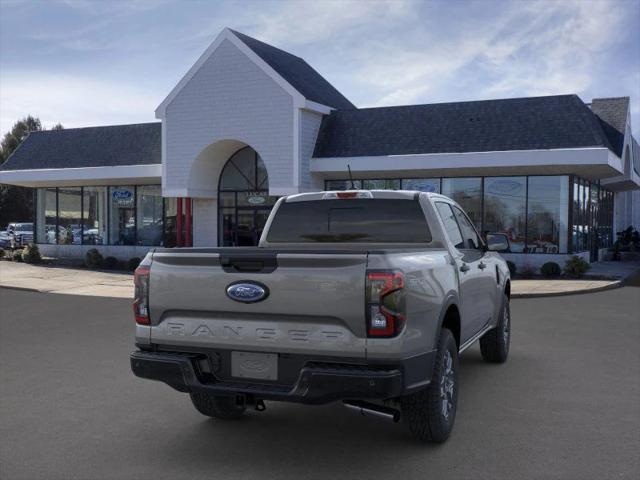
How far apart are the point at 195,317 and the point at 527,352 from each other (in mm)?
5504

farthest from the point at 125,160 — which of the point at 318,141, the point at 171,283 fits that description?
the point at 171,283

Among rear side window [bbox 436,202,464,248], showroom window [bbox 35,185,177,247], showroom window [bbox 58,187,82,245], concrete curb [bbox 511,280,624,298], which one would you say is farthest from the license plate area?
showroom window [bbox 58,187,82,245]

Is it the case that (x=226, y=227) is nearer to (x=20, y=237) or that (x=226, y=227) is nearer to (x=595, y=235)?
(x=20, y=237)

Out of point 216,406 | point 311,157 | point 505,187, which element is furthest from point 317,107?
point 216,406

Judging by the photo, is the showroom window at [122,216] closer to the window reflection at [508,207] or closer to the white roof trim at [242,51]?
the white roof trim at [242,51]

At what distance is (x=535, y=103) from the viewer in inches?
844

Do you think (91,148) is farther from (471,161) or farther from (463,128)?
(471,161)

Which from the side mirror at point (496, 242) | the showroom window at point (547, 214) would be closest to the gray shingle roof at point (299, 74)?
the showroom window at point (547, 214)

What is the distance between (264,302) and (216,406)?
1567 millimetres

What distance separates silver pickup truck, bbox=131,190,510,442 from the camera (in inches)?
170

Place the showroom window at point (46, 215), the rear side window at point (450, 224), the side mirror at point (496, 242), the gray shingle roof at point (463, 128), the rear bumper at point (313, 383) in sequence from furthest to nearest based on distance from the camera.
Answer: the showroom window at point (46, 215) → the gray shingle roof at point (463, 128) → the side mirror at point (496, 242) → the rear side window at point (450, 224) → the rear bumper at point (313, 383)

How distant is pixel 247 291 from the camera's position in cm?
459

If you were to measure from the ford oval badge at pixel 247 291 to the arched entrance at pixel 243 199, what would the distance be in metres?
20.7

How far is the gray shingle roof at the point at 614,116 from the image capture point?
2433 cm
